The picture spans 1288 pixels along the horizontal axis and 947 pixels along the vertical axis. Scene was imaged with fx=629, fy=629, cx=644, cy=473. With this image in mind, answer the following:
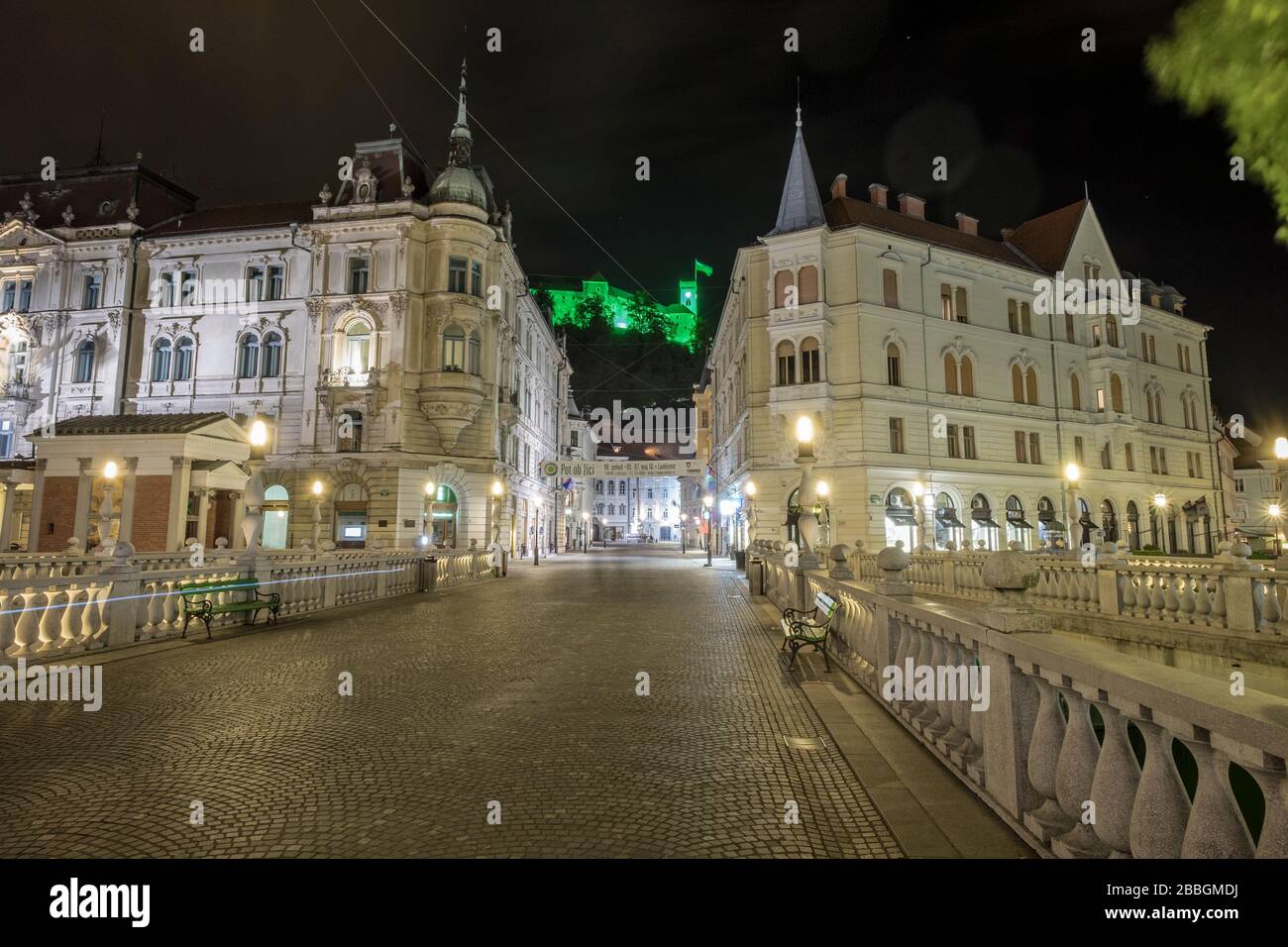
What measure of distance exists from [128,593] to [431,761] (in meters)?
8.42

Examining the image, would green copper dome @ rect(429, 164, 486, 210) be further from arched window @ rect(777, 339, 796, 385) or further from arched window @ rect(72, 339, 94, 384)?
arched window @ rect(72, 339, 94, 384)

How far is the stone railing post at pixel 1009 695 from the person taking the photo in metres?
3.60

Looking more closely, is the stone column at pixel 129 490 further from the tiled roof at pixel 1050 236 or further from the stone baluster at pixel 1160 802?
the tiled roof at pixel 1050 236

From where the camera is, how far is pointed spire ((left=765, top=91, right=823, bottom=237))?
32969 millimetres

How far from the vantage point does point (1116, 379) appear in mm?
37719

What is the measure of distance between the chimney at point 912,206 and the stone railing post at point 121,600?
131 feet

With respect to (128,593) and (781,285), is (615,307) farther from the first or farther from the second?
(128,593)

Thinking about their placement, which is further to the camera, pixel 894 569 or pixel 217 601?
pixel 217 601

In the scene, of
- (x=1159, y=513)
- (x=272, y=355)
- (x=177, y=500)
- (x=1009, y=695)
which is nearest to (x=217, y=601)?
(x=177, y=500)

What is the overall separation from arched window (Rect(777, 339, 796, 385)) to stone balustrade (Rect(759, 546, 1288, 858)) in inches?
1068

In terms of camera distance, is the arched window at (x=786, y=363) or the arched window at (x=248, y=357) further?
the arched window at (x=248, y=357)

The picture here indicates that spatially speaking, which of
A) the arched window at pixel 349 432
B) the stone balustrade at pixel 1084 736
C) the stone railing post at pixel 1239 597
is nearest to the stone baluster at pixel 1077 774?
the stone balustrade at pixel 1084 736

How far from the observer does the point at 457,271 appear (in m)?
33.3

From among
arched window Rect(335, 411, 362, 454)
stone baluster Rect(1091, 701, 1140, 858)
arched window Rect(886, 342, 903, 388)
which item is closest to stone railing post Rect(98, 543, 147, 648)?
stone baluster Rect(1091, 701, 1140, 858)
